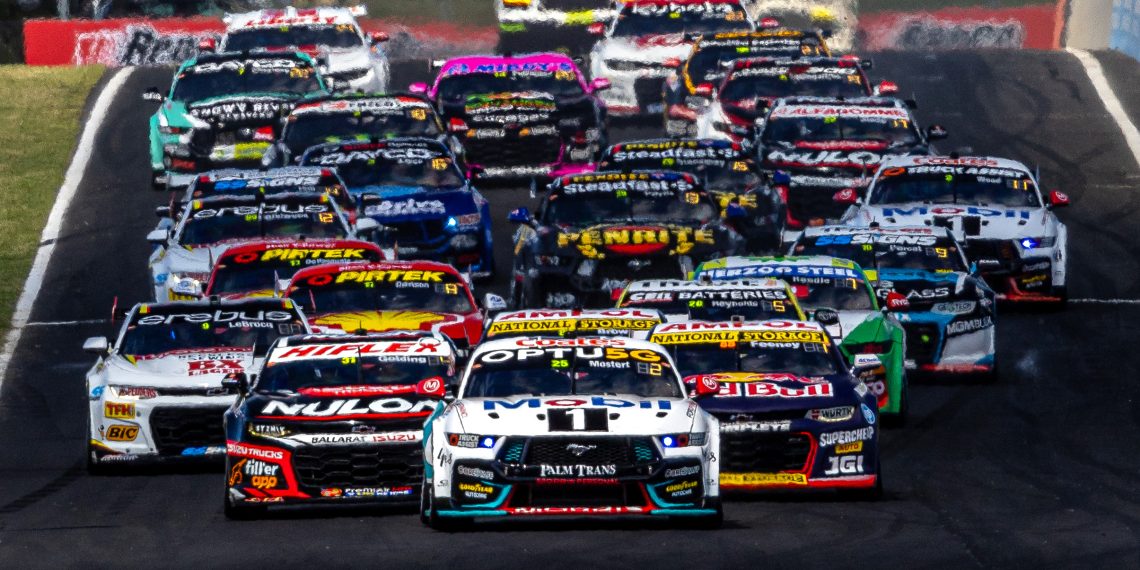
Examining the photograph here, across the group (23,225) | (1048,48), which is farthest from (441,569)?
(1048,48)

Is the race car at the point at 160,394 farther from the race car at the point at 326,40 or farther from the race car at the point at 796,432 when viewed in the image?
the race car at the point at 326,40

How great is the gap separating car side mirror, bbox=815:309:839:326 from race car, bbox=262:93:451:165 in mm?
11195

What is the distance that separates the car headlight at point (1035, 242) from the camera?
80.1 ft

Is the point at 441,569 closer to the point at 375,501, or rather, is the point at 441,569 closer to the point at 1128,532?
the point at 375,501

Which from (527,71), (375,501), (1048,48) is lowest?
(1048,48)

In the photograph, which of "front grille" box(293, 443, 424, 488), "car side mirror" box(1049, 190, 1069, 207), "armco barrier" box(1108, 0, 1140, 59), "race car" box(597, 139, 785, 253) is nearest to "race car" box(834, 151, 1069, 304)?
"car side mirror" box(1049, 190, 1069, 207)

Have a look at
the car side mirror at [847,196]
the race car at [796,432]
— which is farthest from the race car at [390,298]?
the car side mirror at [847,196]

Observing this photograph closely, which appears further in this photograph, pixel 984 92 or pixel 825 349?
pixel 984 92

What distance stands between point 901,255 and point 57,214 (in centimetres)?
1323

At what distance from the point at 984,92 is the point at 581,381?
2509 centimetres

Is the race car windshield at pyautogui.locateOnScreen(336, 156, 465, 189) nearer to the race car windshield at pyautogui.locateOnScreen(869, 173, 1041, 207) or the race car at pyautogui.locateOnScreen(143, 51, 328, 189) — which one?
the race car at pyautogui.locateOnScreen(143, 51, 328, 189)

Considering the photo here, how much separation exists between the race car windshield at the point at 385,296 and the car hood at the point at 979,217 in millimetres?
5428

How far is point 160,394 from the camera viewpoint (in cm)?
1703

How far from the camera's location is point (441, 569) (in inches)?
496
